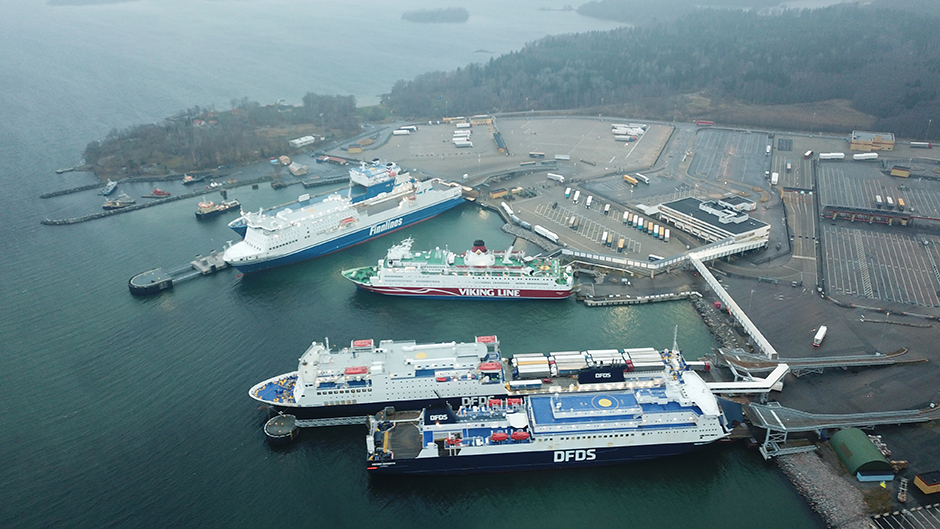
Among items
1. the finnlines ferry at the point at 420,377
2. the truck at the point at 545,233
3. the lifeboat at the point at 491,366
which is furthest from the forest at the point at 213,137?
the lifeboat at the point at 491,366

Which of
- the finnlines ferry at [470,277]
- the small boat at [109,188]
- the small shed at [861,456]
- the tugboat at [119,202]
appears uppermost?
the small boat at [109,188]

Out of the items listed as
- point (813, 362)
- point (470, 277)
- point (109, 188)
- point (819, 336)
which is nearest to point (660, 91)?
point (470, 277)

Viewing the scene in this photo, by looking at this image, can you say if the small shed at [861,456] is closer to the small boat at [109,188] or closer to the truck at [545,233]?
the truck at [545,233]

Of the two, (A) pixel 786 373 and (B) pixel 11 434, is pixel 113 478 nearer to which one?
(B) pixel 11 434

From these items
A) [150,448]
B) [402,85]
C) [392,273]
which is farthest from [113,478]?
[402,85]

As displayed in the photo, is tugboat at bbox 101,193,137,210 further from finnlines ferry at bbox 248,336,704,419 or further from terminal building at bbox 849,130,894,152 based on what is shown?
terminal building at bbox 849,130,894,152

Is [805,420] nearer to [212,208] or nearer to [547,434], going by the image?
[547,434]
